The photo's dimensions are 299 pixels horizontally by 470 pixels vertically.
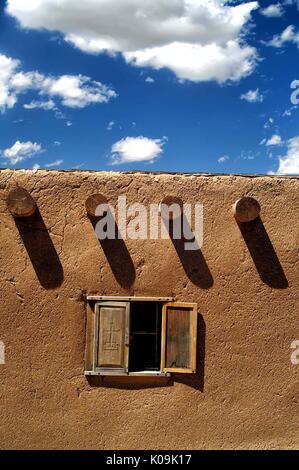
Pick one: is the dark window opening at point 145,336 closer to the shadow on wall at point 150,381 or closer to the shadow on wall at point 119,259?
the shadow on wall at point 150,381

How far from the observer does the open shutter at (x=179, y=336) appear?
4.52m

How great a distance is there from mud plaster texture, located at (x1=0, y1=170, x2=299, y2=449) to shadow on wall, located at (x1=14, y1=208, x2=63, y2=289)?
0.01 meters

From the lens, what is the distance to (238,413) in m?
4.56

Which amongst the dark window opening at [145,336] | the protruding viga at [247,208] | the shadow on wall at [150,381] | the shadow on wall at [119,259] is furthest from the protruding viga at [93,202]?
the shadow on wall at [150,381]

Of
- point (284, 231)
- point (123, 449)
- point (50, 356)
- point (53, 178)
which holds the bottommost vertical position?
point (123, 449)

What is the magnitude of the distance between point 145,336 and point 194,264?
984 mm

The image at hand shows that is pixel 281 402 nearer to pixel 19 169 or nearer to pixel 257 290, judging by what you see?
pixel 257 290

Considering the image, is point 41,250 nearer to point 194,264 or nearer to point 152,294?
point 152,294

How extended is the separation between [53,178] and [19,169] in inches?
15.1

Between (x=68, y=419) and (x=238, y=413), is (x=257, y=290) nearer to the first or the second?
(x=238, y=413)

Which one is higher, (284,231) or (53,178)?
(53,178)

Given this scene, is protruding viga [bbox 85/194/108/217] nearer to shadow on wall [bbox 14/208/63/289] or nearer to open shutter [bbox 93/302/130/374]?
shadow on wall [bbox 14/208/63/289]

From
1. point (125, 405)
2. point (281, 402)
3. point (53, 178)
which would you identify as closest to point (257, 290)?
point (281, 402)

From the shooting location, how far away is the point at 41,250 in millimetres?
4648
